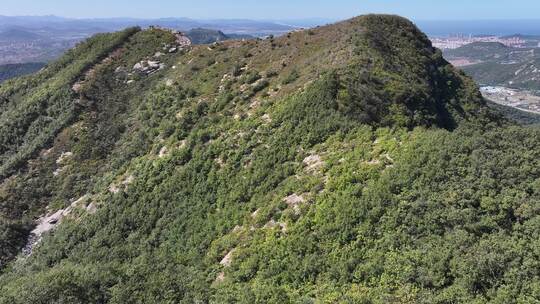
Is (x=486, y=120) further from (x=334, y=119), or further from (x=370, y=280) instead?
(x=370, y=280)

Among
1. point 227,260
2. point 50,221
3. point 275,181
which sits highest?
point 275,181

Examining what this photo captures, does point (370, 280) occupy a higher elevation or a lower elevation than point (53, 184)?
higher

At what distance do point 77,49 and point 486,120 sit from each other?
234 ft

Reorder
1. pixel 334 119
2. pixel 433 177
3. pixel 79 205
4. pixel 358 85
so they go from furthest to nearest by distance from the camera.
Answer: pixel 79 205 < pixel 358 85 < pixel 334 119 < pixel 433 177

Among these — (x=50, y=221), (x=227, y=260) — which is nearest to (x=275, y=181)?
(x=227, y=260)

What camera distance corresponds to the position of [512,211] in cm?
2091

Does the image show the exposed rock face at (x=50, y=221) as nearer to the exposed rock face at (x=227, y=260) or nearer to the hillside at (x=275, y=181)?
the hillside at (x=275, y=181)

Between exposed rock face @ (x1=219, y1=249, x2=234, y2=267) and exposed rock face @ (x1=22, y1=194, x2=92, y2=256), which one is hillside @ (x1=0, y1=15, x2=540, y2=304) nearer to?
exposed rock face @ (x1=219, y1=249, x2=234, y2=267)

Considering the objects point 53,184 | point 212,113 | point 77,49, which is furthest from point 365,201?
point 77,49

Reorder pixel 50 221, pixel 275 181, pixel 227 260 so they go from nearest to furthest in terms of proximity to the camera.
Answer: pixel 227 260
pixel 275 181
pixel 50 221

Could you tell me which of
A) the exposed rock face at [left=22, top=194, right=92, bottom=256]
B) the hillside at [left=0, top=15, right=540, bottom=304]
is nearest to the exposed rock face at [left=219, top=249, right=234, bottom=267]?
the hillside at [left=0, top=15, right=540, bottom=304]

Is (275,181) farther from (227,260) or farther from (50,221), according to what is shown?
(50,221)

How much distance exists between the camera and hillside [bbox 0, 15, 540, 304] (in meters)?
21.0

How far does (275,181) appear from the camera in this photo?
3231cm
